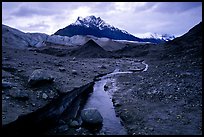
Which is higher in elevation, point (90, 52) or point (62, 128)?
point (90, 52)

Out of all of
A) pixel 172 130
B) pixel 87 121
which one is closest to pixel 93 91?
pixel 87 121

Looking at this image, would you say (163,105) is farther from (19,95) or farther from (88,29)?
(88,29)

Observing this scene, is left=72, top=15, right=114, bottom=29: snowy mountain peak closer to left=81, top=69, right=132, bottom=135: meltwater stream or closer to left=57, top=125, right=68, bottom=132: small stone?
left=81, top=69, right=132, bottom=135: meltwater stream

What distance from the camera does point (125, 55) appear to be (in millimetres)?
55500

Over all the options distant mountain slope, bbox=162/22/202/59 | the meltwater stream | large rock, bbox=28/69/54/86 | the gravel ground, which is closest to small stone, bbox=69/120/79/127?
the meltwater stream

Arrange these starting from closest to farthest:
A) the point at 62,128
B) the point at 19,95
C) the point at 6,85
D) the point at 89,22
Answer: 1. the point at 62,128
2. the point at 19,95
3. the point at 6,85
4. the point at 89,22

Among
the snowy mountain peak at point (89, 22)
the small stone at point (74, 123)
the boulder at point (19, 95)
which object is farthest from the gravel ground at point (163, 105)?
the snowy mountain peak at point (89, 22)

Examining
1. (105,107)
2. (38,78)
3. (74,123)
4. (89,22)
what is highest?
(89,22)

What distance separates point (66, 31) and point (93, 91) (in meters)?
144

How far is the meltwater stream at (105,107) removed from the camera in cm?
1411

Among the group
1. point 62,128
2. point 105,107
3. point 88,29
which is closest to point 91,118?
point 62,128

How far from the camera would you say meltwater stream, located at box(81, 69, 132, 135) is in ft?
46.3

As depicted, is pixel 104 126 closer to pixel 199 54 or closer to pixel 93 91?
pixel 93 91

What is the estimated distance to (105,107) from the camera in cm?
1819
